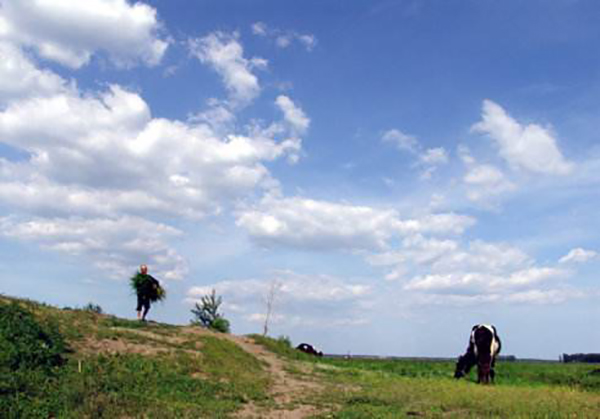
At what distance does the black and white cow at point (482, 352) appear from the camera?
2419cm

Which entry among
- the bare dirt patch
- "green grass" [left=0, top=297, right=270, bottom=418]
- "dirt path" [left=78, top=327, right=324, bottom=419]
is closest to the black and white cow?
"dirt path" [left=78, top=327, right=324, bottom=419]

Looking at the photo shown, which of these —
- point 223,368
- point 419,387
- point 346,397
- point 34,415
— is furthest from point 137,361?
point 419,387

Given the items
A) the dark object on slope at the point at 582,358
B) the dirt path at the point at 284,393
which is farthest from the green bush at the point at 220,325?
the dark object on slope at the point at 582,358

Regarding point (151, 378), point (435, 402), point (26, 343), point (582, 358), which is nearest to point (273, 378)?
point (151, 378)

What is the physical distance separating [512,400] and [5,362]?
14.8 meters

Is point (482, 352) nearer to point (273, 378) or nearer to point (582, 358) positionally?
point (273, 378)

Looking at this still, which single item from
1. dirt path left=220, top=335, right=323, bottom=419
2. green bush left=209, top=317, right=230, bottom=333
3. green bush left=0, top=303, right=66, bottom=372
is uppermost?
green bush left=209, top=317, right=230, bottom=333

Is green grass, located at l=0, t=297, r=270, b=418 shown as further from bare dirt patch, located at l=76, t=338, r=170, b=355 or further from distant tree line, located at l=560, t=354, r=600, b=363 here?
distant tree line, located at l=560, t=354, r=600, b=363

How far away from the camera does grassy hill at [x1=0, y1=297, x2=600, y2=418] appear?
1330 cm

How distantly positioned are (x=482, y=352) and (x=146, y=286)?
16326 millimetres

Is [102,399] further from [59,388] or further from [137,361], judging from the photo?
[137,361]

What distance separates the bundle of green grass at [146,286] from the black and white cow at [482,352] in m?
15.6

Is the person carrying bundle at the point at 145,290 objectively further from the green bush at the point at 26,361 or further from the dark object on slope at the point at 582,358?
the dark object on slope at the point at 582,358

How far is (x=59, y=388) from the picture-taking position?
13.8m
